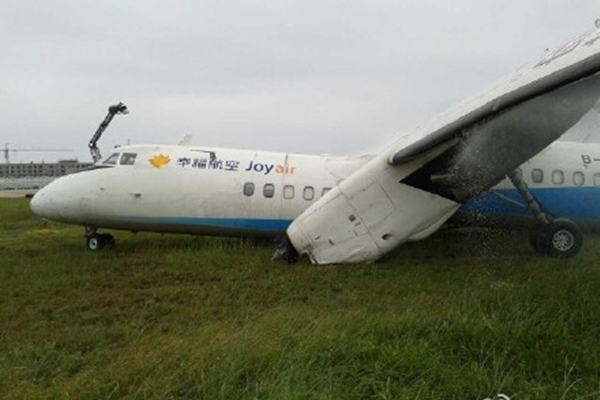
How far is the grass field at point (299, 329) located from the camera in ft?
13.0

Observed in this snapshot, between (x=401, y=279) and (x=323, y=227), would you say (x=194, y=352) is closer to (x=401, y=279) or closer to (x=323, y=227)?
(x=401, y=279)

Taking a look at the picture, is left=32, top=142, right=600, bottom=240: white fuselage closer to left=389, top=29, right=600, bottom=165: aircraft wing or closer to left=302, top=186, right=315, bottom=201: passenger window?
left=302, top=186, right=315, bottom=201: passenger window

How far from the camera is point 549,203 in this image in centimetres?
1130

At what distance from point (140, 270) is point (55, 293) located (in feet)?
6.41

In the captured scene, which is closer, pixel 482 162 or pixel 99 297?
pixel 99 297

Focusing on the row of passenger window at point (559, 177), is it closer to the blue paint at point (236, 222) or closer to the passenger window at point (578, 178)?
the passenger window at point (578, 178)

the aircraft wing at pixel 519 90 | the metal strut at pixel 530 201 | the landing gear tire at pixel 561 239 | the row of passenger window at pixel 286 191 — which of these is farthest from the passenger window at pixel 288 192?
the landing gear tire at pixel 561 239

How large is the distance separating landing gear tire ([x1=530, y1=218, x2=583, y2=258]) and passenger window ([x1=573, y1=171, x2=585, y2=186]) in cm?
167

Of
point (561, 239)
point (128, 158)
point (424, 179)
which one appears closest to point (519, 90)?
point (424, 179)

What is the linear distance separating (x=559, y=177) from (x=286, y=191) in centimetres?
549

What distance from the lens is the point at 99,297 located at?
24.2 feet

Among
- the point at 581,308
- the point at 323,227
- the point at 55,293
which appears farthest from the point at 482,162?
the point at 55,293

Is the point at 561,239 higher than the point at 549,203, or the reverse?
the point at 549,203

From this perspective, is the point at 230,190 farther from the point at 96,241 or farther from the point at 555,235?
the point at 555,235
